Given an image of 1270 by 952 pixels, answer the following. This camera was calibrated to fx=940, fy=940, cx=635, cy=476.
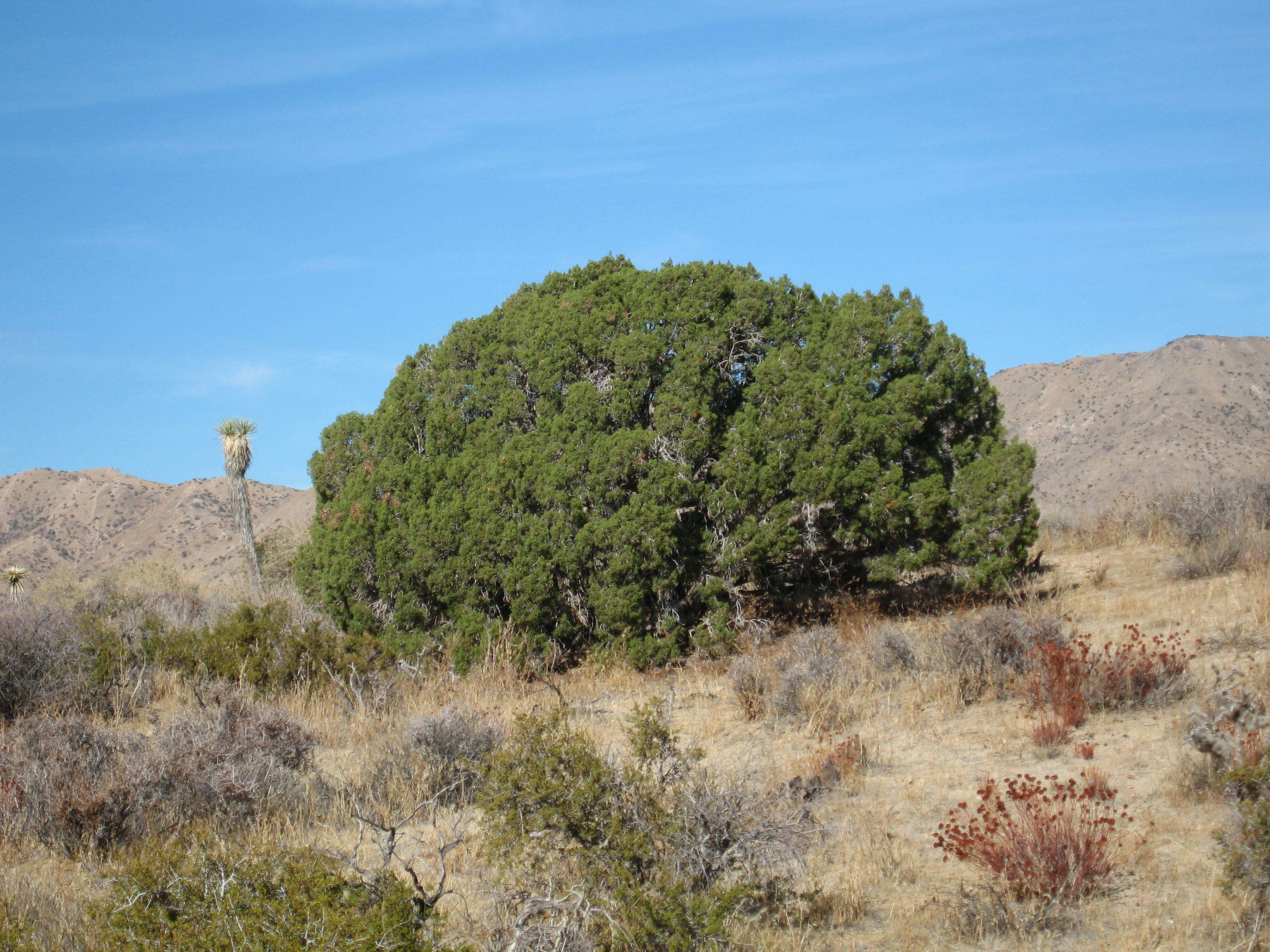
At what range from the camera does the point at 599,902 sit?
4.04m

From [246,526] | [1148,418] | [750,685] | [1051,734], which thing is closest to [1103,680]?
[1051,734]

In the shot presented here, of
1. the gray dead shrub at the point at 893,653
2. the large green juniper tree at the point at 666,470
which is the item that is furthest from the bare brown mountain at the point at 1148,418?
the gray dead shrub at the point at 893,653

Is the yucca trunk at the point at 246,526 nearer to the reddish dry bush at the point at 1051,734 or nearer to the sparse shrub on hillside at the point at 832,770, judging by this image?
the sparse shrub on hillside at the point at 832,770

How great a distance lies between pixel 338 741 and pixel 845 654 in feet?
15.8

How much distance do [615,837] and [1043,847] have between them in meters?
2.08

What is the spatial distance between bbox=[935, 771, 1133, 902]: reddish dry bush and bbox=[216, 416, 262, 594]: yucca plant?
21.1 meters

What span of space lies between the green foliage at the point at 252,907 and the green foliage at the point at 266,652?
233 inches

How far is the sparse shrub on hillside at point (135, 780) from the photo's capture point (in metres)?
6.14

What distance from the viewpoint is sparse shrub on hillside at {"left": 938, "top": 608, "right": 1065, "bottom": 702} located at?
26.1 ft

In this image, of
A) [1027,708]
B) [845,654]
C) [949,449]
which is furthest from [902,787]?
[949,449]

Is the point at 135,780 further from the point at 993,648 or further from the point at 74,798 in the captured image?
the point at 993,648

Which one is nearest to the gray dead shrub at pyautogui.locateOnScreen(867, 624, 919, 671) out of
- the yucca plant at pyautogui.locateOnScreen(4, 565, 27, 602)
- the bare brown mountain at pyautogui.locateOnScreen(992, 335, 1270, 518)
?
the bare brown mountain at pyautogui.locateOnScreen(992, 335, 1270, 518)

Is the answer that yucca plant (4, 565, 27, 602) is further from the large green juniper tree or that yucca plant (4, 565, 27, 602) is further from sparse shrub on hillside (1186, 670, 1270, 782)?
sparse shrub on hillside (1186, 670, 1270, 782)

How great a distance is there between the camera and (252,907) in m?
3.63
